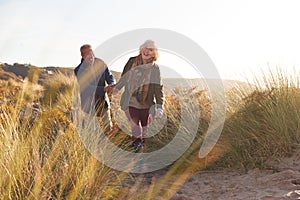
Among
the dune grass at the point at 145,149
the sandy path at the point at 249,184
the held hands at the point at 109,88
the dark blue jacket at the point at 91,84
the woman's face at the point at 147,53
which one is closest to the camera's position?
the dune grass at the point at 145,149

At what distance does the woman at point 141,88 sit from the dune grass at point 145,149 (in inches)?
11.2

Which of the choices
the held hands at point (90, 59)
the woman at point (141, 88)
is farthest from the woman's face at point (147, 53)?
the held hands at point (90, 59)

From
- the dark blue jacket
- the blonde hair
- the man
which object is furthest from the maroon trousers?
the blonde hair

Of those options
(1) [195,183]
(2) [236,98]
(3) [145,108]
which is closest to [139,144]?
(3) [145,108]

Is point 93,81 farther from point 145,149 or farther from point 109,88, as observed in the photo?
point 145,149

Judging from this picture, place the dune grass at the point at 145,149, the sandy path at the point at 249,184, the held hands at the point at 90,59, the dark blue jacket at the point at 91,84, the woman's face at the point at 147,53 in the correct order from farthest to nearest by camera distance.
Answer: the held hands at the point at 90,59 → the dark blue jacket at the point at 91,84 → the woman's face at the point at 147,53 → the sandy path at the point at 249,184 → the dune grass at the point at 145,149

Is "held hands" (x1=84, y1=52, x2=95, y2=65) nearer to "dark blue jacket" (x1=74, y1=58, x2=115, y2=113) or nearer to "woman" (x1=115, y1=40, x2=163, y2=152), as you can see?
"dark blue jacket" (x1=74, y1=58, x2=115, y2=113)

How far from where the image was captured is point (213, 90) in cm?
554

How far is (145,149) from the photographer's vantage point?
4789 millimetres

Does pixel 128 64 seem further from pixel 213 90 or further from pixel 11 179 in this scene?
pixel 11 179

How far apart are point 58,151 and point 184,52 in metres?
3.50

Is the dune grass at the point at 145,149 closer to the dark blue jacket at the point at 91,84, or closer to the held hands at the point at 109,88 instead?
the dark blue jacket at the point at 91,84

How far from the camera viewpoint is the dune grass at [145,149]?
2591 mm

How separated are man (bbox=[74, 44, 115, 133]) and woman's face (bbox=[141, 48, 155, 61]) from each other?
564mm
